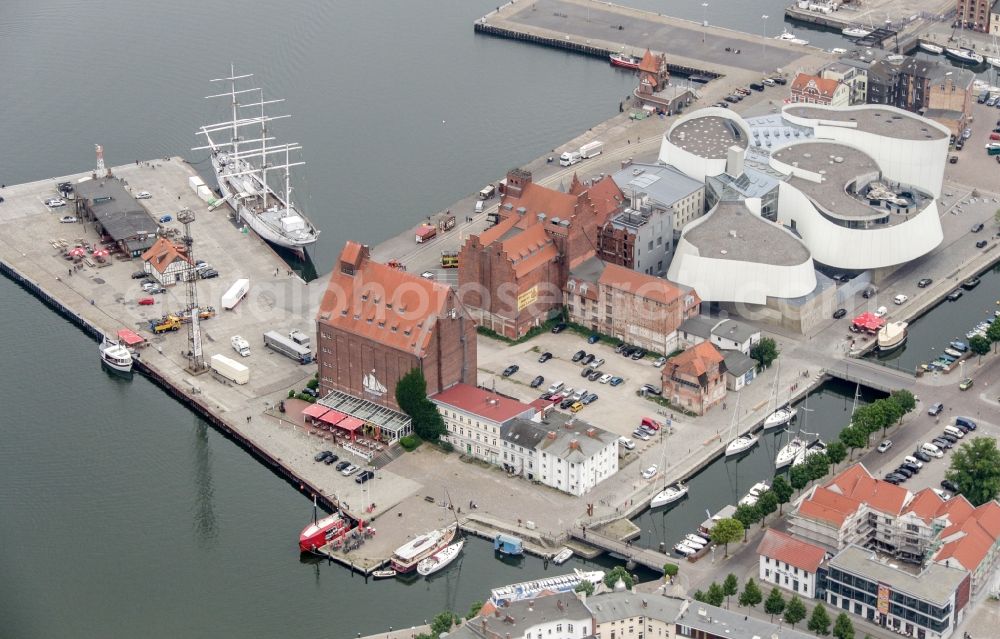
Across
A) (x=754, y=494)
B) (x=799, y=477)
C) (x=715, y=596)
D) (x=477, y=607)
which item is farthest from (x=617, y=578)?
(x=799, y=477)

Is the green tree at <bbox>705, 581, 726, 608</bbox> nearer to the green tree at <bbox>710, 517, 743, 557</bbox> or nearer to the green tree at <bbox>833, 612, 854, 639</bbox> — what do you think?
the green tree at <bbox>710, 517, 743, 557</bbox>

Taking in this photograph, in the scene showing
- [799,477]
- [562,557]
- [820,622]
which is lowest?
[562,557]

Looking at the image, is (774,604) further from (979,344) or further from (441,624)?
(979,344)

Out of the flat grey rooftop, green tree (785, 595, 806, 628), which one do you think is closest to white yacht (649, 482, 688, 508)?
the flat grey rooftop

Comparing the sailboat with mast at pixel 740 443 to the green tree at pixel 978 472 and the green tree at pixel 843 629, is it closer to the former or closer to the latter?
the green tree at pixel 978 472

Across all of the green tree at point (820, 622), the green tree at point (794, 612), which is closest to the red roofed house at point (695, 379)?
the green tree at point (794, 612)
